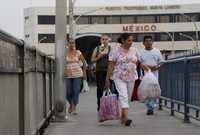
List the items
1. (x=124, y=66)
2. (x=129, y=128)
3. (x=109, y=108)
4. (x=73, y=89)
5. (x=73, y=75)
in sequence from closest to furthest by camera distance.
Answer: (x=129, y=128)
(x=109, y=108)
(x=124, y=66)
(x=73, y=75)
(x=73, y=89)

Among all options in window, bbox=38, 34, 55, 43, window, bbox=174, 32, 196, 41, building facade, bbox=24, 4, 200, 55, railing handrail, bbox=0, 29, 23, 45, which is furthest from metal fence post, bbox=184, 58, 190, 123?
window, bbox=174, 32, 196, 41

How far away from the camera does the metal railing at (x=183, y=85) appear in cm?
1166

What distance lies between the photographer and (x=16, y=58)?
281 inches

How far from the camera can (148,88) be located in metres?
13.4

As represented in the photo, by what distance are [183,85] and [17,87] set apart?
247 inches

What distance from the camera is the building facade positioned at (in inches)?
4136

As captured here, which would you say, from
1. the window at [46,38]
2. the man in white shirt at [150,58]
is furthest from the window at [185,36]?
the man in white shirt at [150,58]

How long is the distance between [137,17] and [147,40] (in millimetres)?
92159

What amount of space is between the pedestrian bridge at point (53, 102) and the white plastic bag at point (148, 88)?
1.59 feet

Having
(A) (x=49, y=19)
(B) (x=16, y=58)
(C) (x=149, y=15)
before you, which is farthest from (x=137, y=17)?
(B) (x=16, y=58)

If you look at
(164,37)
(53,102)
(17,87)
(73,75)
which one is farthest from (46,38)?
(17,87)

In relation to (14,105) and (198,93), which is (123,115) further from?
(14,105)

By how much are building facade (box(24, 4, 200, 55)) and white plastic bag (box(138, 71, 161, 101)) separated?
90.4 meters

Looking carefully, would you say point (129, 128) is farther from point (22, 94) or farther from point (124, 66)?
point (22, 94)
